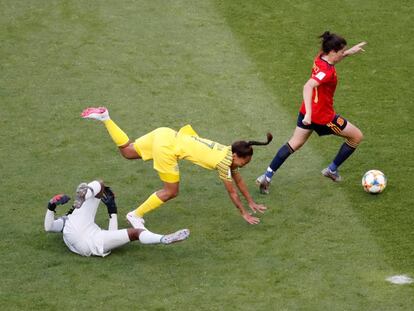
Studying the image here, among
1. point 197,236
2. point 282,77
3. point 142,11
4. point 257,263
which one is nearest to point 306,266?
point 257,263

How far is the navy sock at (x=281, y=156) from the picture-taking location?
12.1 metres

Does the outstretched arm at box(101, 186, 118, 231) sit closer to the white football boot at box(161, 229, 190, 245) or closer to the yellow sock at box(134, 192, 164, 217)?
the yellow sock at box(134, 192, 164, 217)

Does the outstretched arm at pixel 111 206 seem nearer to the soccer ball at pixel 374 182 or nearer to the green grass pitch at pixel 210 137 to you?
the green grass pitch at pixel 210 137

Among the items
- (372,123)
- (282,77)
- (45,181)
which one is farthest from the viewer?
(282,77)

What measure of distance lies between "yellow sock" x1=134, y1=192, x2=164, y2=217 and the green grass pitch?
0.92 feet

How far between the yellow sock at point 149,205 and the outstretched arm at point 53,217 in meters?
0.88

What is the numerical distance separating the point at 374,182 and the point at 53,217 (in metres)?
3.86

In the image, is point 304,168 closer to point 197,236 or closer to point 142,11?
point 197,236

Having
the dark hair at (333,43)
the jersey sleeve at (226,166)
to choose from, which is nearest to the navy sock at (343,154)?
the dark hair at (333,43)

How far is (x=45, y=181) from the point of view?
40.5 ft

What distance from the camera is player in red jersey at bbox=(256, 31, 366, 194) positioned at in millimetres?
11500

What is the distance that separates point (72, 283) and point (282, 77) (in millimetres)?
6012

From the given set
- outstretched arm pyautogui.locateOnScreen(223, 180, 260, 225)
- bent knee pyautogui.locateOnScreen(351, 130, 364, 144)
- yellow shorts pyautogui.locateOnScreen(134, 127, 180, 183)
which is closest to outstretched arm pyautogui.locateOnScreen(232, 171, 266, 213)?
outstretched arm pyautogui.locateOnScreen(223, 180, 260, 225)

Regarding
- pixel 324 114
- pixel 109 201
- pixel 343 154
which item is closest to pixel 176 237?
pixel 109 201
